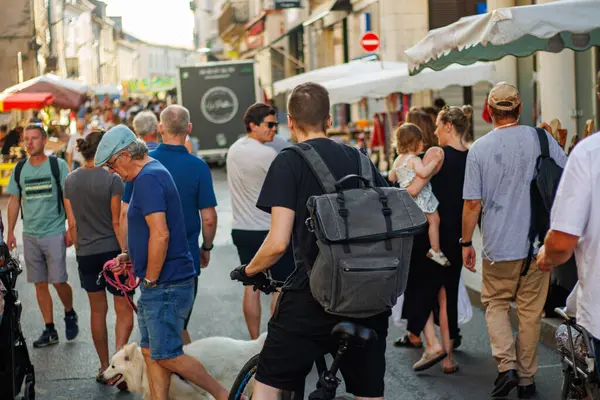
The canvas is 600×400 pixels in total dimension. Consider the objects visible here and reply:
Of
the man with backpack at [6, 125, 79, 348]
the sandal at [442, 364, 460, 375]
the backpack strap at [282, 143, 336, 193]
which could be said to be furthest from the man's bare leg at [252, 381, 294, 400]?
the man with backpack at [6, 125, 79, 348]

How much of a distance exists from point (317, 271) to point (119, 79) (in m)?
115

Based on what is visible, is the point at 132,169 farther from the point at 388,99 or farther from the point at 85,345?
the point at 388,99

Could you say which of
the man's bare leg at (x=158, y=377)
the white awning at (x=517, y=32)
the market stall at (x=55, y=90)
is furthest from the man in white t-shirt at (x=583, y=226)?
the market stall at (x=55, y=90)

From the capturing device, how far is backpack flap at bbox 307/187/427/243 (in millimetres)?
3994

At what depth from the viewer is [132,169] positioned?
552 centimetres

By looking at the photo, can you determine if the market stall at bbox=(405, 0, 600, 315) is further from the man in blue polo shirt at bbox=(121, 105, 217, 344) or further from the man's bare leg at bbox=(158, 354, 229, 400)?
the man's bare leg at bbox=(158, 354, 229, 400)

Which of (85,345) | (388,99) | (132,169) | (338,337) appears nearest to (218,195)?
(388,99)

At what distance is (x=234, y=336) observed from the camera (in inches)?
342

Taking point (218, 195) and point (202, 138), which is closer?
point (218, 195)

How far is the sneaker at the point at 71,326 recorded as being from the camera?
8.70 meters

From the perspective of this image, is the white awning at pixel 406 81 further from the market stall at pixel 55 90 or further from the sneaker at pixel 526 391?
the market stall at pixel 55 90

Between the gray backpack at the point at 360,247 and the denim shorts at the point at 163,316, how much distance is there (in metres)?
1.61

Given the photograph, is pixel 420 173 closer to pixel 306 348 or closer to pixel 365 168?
pixel 365 168

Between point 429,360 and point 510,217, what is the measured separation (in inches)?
55.1
